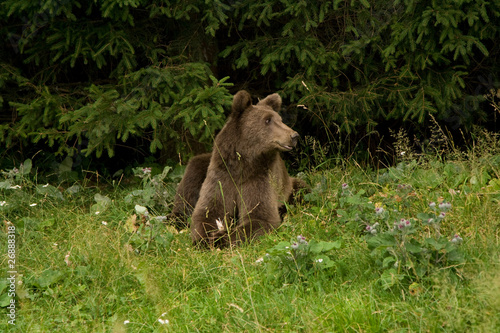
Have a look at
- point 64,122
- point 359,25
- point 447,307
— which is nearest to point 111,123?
point 64,122

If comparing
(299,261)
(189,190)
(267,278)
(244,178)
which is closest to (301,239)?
(299,261)

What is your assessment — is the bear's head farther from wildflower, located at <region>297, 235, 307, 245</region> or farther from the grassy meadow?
wildflower, located at <region>297, 235, 307, 245</region>

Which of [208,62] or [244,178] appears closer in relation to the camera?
[244,178]

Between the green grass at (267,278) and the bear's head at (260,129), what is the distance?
0.66 metres

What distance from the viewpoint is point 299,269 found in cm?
348

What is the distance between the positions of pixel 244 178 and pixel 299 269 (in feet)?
5.77

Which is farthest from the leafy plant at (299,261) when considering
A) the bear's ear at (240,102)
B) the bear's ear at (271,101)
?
the bear's ear at (271,101)

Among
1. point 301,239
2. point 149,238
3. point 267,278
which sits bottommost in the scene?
point 149,238

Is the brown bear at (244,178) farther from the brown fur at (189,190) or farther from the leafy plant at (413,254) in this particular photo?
the leafy plant at (413,254)

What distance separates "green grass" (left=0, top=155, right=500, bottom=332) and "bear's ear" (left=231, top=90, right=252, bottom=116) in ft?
3.42

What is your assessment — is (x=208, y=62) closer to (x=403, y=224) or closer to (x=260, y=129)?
(x=260, y=129)

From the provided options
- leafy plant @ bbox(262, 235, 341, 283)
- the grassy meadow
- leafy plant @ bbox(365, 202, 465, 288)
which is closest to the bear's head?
A: the grassy meadow

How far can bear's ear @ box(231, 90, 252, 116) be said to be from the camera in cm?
518

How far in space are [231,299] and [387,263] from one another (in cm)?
95
